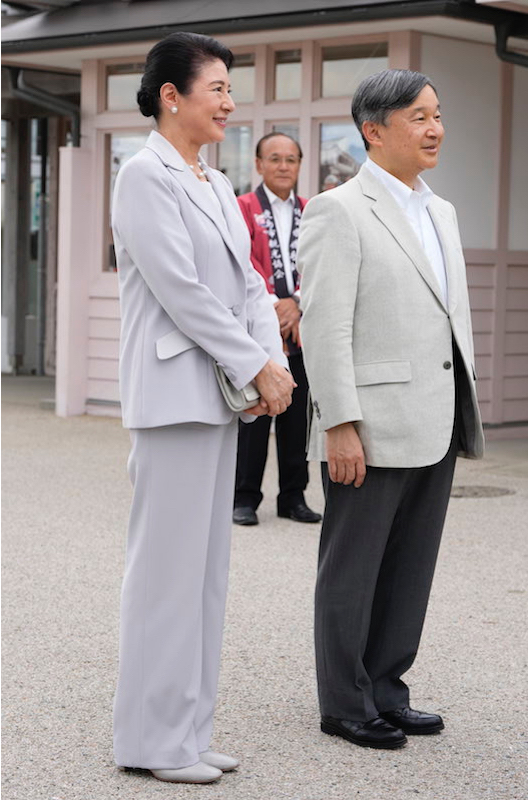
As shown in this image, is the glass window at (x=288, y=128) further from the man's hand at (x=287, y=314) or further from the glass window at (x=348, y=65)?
the man's hand at (x=287, y=314)

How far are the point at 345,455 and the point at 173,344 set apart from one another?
0.59 meters

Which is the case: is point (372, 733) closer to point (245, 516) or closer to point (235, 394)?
point (235, 394)

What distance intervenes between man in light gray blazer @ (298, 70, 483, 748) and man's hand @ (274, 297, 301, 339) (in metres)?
3.19

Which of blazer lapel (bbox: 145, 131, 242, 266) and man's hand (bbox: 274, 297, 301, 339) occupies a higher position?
blazer lapel (bbox: 145, 131, 242, 266)

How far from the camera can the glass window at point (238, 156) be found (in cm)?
1177

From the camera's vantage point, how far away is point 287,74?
11.4 meters

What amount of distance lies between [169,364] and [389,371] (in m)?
0.62

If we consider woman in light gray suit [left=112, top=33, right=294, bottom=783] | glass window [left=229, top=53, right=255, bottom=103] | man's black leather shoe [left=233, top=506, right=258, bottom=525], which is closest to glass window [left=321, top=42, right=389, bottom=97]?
glass window [left=229, top=53, right=255, bottom=103]

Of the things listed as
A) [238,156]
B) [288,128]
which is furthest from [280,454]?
[238,156]

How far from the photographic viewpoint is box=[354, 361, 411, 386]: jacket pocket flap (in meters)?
3.95

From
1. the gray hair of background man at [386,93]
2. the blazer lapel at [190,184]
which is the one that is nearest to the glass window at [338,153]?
the gray hair of background man at [386,93]

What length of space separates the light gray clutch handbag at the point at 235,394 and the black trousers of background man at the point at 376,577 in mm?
463

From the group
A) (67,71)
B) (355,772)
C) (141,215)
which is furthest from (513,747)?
(67,71)

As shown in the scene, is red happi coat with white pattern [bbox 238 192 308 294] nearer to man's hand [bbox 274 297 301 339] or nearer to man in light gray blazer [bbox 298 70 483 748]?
man's hand [bbox 274 297 301 339]
